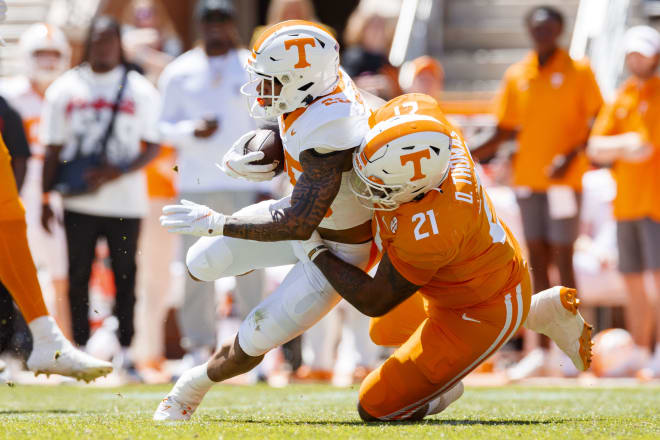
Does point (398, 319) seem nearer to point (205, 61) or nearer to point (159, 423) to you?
point (159, 423)

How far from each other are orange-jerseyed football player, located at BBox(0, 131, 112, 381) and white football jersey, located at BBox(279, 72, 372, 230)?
3.64 ft

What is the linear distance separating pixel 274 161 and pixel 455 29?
734 centimetres

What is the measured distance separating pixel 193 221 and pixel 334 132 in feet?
1.86

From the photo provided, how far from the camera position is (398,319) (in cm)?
461

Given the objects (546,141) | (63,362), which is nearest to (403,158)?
(63,362)

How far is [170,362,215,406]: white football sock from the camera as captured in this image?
13.9ft

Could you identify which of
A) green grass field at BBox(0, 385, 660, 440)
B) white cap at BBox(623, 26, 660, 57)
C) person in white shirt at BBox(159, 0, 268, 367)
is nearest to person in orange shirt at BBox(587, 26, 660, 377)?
white cap at BBox(623, 26, 660, 57)

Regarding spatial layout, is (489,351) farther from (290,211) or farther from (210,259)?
(210,259)

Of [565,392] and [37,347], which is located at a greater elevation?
[37,347]

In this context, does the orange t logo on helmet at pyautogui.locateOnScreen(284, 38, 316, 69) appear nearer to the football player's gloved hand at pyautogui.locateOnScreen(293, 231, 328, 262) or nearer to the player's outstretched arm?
the player's outstretched arm

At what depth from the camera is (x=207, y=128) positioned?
670cm

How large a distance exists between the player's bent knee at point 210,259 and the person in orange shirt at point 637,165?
3420 mm

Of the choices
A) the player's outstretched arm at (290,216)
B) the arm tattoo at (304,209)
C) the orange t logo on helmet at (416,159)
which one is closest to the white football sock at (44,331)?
the player's outstretched arm at (290,216)

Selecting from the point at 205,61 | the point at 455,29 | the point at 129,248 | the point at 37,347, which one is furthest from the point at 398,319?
the point at 455,29
